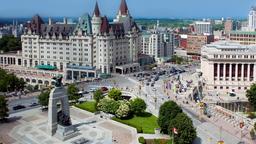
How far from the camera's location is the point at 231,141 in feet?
234

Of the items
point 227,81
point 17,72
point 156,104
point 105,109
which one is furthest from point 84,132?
point 17,72

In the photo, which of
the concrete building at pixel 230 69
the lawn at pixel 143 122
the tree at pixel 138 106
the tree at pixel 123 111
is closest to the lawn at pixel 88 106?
the tree at pixel 123 111

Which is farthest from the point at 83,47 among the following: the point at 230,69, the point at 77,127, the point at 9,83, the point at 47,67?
the point at 77,127

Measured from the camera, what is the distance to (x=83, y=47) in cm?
15300

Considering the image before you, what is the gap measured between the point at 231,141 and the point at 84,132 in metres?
28.5

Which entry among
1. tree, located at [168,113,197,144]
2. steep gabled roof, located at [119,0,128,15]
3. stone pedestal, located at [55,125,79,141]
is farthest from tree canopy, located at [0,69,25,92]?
tree, located at [168,113,197,144]

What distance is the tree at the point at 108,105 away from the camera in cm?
8722

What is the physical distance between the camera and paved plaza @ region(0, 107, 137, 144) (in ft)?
235

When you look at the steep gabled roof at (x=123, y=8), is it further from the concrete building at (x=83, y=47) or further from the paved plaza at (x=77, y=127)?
the paved plaza at (x=77, y=127)

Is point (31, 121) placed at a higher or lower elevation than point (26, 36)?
lower

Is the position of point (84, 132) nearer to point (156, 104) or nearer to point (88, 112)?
point (88, 112)

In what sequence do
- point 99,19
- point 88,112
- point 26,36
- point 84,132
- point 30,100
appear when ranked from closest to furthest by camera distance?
point 84,132 < point 88,112 < point 30,100 < point 99,19 < point 26,36

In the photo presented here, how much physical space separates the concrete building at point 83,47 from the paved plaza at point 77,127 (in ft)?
190

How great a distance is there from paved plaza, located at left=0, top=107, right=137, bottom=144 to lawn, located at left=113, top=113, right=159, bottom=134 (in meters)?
1.43
